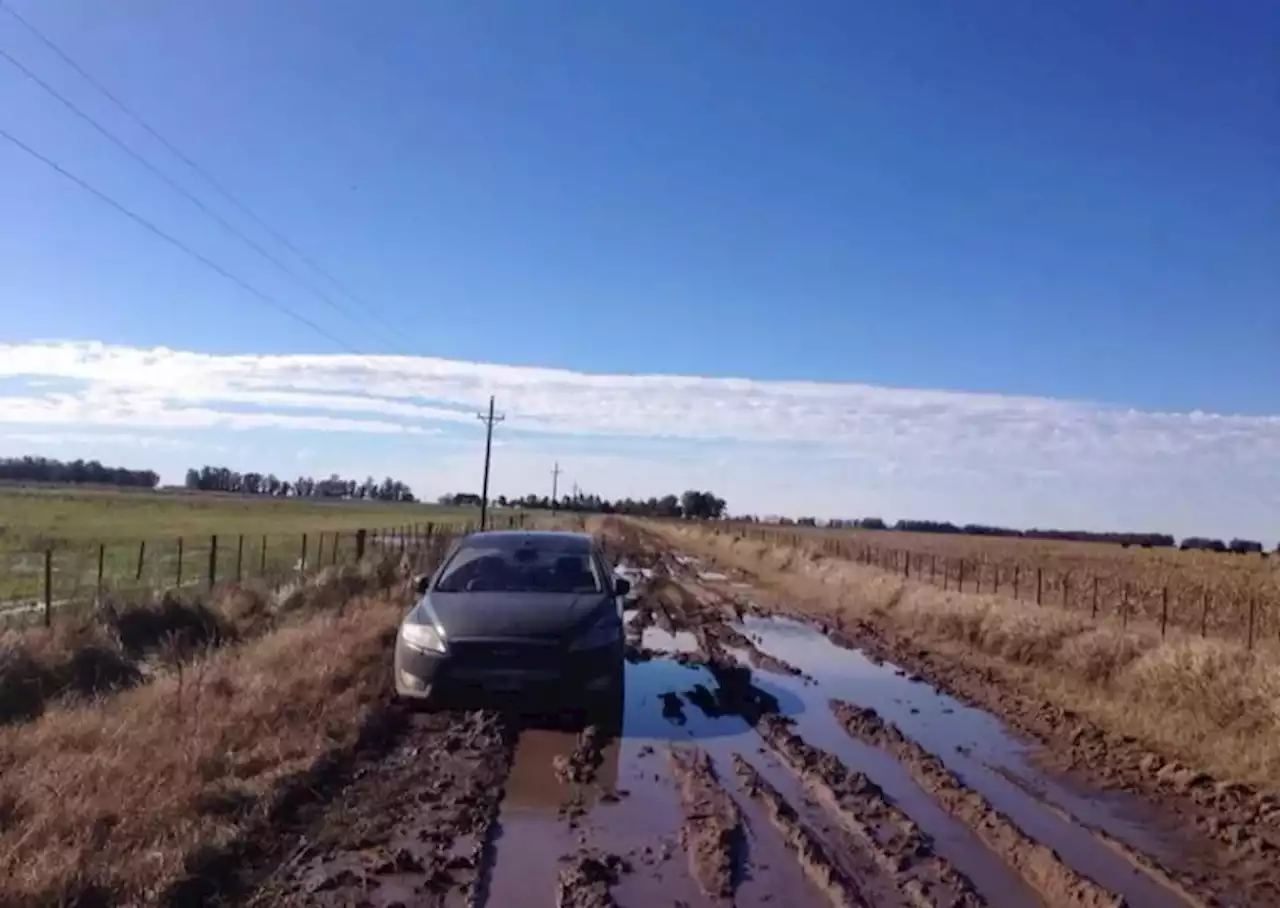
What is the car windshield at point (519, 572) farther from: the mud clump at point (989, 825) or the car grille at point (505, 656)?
the mud clump at point (989, 825)

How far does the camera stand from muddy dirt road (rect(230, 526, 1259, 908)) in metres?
6.33

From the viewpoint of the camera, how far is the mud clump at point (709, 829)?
6531mm

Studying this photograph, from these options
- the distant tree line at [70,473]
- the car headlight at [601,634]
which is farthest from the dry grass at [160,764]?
the distant tree line at [70,473]

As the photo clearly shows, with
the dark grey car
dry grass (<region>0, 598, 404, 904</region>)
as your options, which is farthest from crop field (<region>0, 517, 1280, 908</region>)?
the dark grey car

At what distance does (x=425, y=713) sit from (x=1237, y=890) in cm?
706

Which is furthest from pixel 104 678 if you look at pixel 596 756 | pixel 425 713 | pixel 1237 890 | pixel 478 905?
pixel 1237 890

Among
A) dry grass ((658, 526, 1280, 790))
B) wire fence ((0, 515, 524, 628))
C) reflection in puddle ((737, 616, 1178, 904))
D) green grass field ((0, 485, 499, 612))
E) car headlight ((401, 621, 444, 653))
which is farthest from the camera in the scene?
green grass field ((0, 485, 499, 612))

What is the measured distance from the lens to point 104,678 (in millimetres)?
12539

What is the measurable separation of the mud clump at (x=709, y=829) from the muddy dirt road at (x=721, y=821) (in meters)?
0.02

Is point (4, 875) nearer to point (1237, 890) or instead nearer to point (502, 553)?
point (1237, 890)

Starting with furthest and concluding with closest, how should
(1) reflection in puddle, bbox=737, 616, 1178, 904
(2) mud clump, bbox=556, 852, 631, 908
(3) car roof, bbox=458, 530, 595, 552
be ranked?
(3) car roof, bbox=458, 530, 595, 552, (1) reflection in puddle, bbox=737, 616, 1178, 904, (2) mud clump, bbox=556, 852, 631, 908

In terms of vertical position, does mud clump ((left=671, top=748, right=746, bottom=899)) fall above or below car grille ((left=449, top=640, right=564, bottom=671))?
below

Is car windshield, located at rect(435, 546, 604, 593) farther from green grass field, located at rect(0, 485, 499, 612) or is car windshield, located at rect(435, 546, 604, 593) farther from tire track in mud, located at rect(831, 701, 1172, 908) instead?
green grass field, located at rect(0, 485, 499, 612)

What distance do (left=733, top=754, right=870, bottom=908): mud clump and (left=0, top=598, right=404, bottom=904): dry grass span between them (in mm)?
3128
